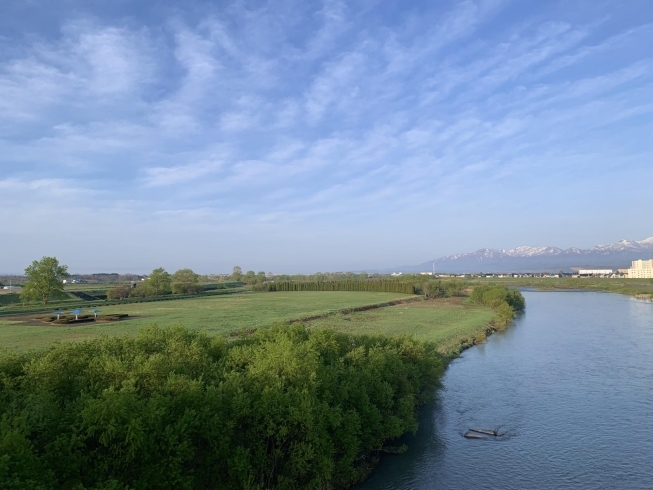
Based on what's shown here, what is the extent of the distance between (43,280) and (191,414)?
291 ft

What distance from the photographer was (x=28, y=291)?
88375 millimetres

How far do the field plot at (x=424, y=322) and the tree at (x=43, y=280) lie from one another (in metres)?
54.4

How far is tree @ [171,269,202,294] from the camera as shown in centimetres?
13255

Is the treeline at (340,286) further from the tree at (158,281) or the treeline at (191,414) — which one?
the treeline at (191,414)

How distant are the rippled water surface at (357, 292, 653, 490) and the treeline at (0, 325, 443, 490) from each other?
286cm

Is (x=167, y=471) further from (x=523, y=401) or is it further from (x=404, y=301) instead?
(x=404, y=301)

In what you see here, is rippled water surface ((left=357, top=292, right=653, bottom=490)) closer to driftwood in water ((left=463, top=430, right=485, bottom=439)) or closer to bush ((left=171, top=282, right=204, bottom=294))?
driftwood in water ((left=463, top=430, right=485, bottom=439))

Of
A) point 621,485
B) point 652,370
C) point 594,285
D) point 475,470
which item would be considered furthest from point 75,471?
point 594,285

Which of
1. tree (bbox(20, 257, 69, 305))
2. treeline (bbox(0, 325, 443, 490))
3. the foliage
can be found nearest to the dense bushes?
the foliage

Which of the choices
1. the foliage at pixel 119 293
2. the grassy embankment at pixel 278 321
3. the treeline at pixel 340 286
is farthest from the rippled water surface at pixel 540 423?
the treeline at pixel 340 286

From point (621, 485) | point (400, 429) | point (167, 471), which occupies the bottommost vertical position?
point (621, 485)

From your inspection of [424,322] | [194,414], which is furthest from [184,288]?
[194,414]

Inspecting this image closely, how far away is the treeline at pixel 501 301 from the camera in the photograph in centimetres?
7581

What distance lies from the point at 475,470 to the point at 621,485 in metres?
5.96
